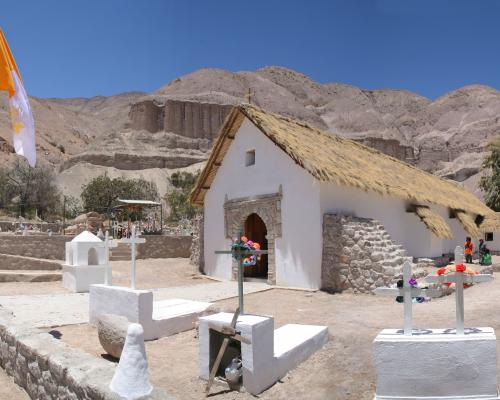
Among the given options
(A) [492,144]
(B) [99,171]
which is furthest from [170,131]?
(A) [492,144]

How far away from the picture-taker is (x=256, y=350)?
5.71 meters

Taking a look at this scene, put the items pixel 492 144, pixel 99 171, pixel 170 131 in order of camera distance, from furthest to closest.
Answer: pixel 170 131 < pixel 99 171 < pixel 492 144

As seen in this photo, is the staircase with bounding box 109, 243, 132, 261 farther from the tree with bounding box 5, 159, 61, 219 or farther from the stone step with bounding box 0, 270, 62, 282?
the tree with bounding box 5, 159, 61, 219

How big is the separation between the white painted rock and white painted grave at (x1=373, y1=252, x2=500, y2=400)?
144 inches

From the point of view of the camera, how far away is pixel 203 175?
16.8 meters

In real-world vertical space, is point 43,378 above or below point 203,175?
below

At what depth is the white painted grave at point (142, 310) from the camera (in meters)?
7.99

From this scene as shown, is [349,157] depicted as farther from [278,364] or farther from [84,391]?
[84,391]

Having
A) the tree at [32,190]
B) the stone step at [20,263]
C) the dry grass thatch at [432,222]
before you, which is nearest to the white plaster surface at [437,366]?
the dry grass thatch at [432,222]

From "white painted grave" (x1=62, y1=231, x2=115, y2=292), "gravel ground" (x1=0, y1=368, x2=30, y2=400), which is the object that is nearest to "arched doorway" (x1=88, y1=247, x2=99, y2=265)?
"white painted grave" (x1=62, y1=231, x2=115, y2=292)

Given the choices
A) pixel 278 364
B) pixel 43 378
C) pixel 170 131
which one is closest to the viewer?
pixel 43 378

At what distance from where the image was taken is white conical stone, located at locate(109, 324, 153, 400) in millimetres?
3531

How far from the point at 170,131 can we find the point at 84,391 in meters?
83.9

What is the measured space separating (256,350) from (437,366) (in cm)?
214
